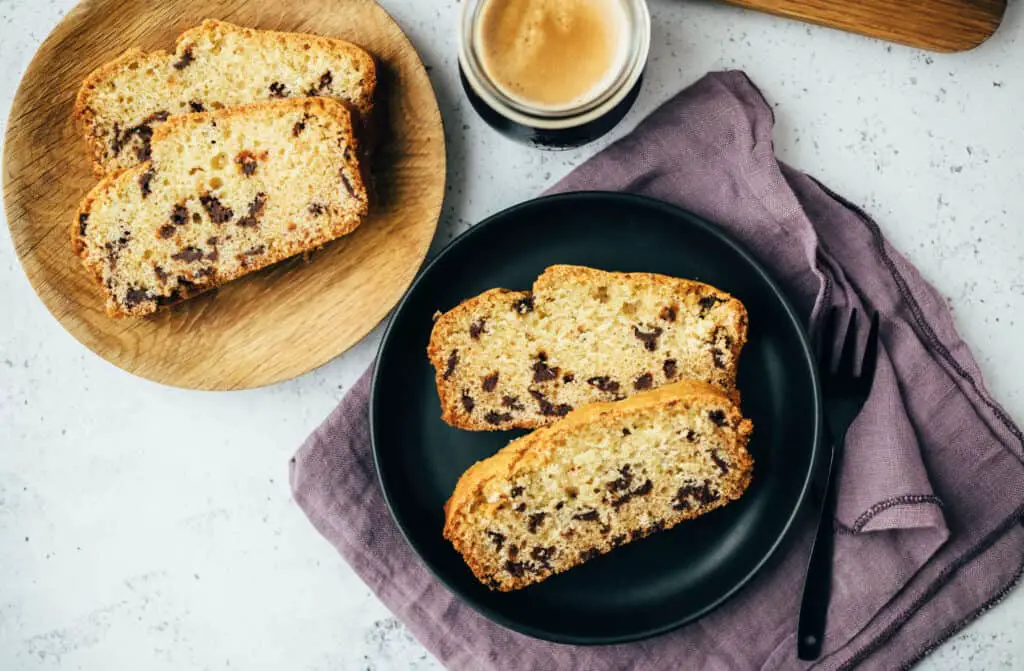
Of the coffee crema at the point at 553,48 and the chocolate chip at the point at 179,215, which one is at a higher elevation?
the coffee crema at the point at 553,48

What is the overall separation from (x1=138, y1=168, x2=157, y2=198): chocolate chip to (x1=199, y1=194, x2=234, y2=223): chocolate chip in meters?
0.11

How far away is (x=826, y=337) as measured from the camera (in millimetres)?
1887

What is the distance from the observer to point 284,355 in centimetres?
193

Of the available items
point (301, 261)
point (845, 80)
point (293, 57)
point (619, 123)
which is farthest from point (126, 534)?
point (845, 80)

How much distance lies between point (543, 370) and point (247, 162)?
76 cm

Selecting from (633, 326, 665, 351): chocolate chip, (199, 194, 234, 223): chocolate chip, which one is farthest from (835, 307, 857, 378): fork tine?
(199, 194, 234, 223): chocolate chip

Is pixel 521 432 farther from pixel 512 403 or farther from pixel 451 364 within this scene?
pixel 451 364

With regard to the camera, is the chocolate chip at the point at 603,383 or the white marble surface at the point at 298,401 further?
the white marble surface at the point at 298,401

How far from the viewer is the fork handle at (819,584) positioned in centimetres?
186

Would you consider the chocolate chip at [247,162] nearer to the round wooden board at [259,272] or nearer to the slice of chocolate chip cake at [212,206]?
the slice of chocolate chip cake at [212,206]

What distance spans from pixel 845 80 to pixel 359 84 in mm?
1091

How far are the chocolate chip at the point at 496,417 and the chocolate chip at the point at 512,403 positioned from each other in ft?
0.07

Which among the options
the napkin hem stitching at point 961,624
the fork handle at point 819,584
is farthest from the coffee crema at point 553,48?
the napkin hem stitching at point 961,624

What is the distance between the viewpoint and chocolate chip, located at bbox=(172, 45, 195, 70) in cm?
188
